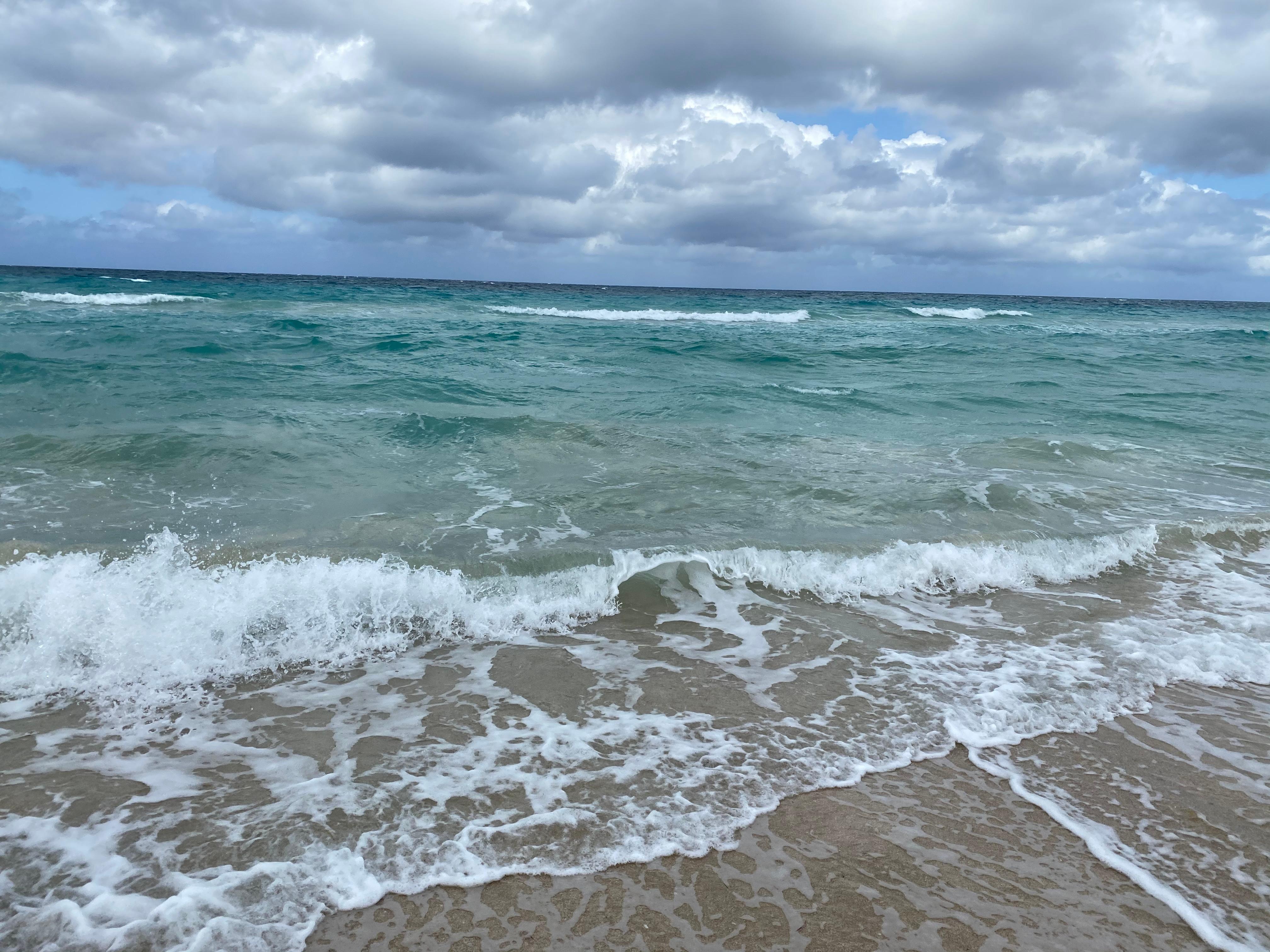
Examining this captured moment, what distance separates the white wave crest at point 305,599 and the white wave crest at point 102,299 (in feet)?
108

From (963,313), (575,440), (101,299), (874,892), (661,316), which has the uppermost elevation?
(963,313)

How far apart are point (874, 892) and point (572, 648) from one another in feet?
8.95

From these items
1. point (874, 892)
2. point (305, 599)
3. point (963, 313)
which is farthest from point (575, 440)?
point (963, 313)

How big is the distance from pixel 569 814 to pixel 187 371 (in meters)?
14.8

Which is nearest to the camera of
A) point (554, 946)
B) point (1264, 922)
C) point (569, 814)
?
point (554, 946)

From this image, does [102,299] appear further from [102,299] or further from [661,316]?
[661,316]

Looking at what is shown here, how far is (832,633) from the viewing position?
5.55m

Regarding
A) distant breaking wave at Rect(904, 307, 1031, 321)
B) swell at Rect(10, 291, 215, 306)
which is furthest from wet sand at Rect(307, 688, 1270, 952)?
distant breaking wave at Rect(904, 307, 1031, 321)

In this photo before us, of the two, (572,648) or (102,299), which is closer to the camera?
(572,648)

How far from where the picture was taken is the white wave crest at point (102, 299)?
32219 mm

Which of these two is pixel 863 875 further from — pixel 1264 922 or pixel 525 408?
pixel 525 408

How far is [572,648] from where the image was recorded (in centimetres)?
529

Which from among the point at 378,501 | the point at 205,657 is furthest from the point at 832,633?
the point at 378,501

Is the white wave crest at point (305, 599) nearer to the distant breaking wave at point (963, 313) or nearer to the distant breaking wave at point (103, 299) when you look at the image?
the distant breaking wave at point (103, 299)
